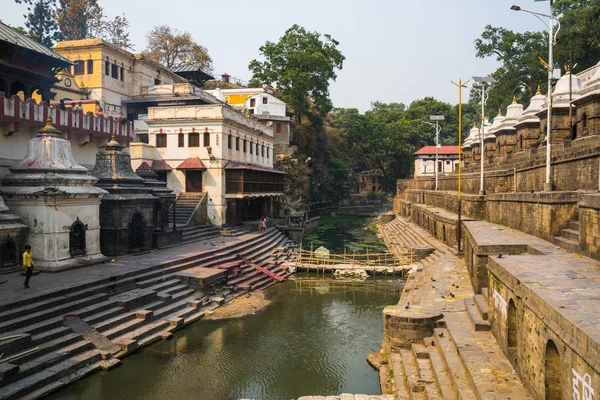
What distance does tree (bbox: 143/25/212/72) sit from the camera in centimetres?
6247

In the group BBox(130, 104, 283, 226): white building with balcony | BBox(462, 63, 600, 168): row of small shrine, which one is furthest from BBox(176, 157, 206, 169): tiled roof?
BBox(462, 63, 600, 168): row of small shrine

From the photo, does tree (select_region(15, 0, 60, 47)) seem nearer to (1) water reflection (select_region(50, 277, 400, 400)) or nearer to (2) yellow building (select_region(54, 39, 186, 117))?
(2) yellow building (select_region(54, 39, 186, 117))

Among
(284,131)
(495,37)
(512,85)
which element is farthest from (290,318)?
(495,37)

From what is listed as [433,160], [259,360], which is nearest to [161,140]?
[259,360]

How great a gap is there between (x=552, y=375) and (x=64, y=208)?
1679cm

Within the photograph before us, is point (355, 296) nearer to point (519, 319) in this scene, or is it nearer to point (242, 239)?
point (242, 239)

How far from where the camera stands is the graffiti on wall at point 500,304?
10.5 metres

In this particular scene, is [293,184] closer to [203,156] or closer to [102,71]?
[203,156]

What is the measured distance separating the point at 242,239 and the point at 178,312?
1225cm

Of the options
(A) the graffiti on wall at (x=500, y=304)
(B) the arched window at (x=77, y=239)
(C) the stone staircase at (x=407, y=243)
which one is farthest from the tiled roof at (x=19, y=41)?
(C) the stone staircase at (x=407, y=243)

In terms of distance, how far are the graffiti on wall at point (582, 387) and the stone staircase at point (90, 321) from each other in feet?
35.5

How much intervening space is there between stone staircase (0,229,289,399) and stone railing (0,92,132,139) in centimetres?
858

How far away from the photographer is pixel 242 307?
19.4 m

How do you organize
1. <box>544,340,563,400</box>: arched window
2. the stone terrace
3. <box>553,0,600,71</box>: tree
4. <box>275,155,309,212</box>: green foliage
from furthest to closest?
<box>275,155,309,212</box>: green foliage < <box>553,0,600,71</box>: tree < the stone terrace < <box>544,340,563,400</box>: arched window
